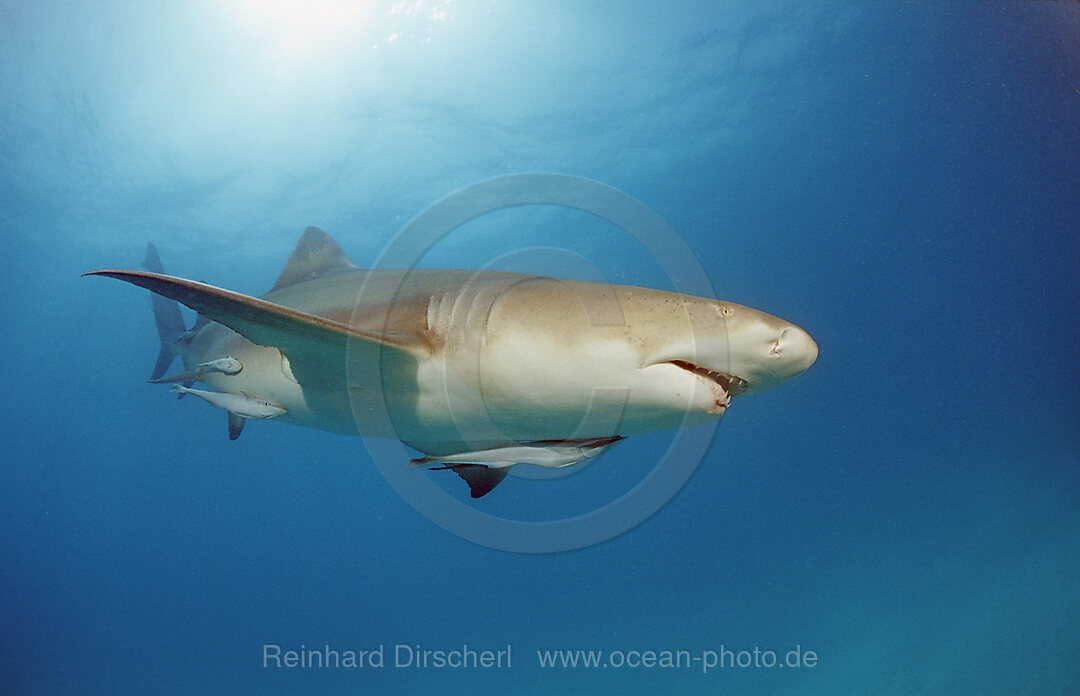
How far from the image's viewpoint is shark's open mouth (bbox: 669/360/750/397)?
2.01 m

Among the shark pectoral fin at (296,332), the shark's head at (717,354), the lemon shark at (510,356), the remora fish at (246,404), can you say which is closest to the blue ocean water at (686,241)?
the remora fish at (246,404)

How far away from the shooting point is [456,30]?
675 inches

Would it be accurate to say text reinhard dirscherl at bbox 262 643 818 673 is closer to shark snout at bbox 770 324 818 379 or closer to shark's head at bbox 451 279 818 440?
shark's head at bbox 451 279 818 440

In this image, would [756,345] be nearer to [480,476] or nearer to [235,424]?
[480,476]

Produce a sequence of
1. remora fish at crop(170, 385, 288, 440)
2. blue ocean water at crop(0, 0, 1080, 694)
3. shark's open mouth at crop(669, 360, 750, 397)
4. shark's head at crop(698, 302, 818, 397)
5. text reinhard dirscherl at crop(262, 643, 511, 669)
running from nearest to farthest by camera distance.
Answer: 1. shark's head at crop(698, 302, 818, 397)
2. shark's open mouth at crop(669, 360, 750, 397)
3. remora fish at crop(170, 385, 288, 440)
4. blue ocean water at crop(0, 0, 1080, 694)
5. text reinhard dirscherl at crop(262, 643, 511, 669)

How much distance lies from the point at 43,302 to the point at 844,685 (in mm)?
50968

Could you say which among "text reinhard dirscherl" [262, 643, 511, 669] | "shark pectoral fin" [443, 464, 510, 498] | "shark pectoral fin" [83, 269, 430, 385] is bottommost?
"shark pectoral fin" [443, 464, 510, 498]

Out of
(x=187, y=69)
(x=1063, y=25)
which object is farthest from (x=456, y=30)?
(x=1063, y=25)

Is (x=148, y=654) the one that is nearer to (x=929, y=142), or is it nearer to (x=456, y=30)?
(x=456, y=30)

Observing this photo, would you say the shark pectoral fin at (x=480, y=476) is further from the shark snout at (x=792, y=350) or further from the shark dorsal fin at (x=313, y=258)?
the shark dorsal fin at (x=313, y=258)

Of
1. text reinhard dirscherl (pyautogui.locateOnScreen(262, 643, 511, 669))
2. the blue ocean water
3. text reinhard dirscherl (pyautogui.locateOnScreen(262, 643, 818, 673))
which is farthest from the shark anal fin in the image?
text reinhard dirscherl (pyautogui.locateOnScreen(262, 643, 511, 669))

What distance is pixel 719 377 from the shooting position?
2.04 meters

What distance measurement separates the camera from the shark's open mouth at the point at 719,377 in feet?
6.60

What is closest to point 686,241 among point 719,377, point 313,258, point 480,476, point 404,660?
point 404,660
